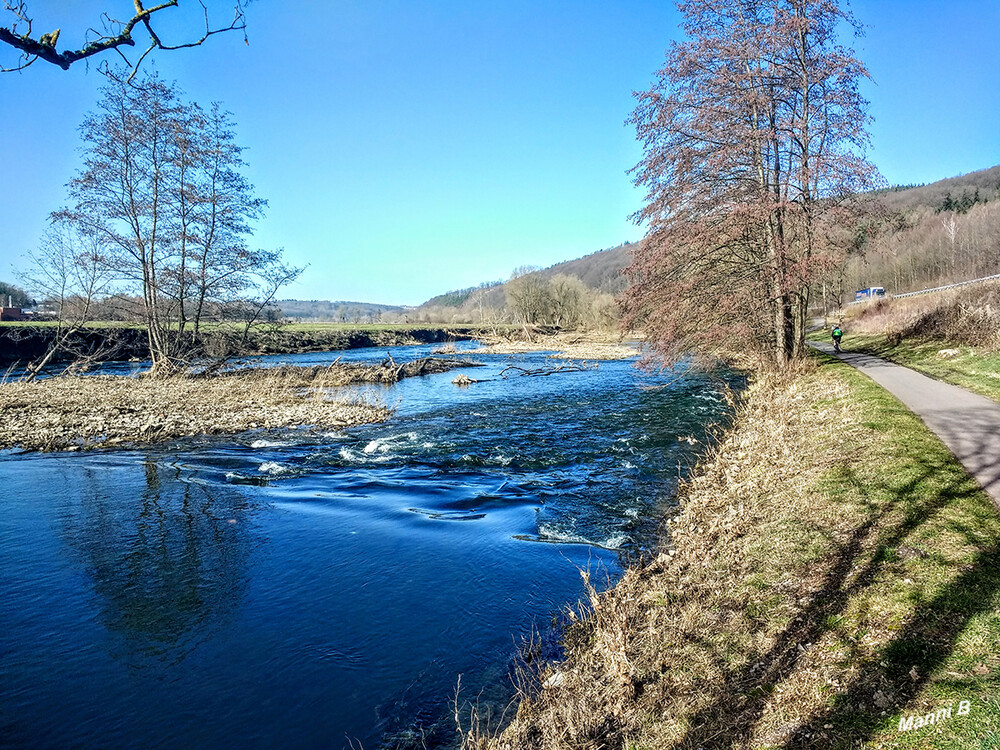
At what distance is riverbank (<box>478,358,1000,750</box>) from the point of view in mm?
3664

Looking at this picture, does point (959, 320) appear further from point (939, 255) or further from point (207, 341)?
point (939, 255)

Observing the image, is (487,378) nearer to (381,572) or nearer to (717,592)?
(381,572)

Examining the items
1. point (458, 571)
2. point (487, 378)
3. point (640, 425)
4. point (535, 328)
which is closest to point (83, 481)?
point (458, 571)

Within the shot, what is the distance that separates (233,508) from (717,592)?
8362 millimetres

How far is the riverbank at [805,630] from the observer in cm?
366

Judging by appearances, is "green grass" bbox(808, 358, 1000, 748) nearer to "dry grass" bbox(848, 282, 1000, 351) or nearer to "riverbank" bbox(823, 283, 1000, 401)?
"riverbank" bbox(823, 283, 1000, 401)

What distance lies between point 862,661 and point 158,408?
783 inches

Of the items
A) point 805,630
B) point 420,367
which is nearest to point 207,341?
point 420,367

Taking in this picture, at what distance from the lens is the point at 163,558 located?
800cm

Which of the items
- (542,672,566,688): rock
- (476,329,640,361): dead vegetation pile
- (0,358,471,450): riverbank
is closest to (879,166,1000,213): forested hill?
(476,329,640,361): dead vegetation pile

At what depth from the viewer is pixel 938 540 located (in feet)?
18.2

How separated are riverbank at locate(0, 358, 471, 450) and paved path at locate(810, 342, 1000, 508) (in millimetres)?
14448

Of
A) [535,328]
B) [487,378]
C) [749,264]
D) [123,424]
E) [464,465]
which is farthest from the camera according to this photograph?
[535,328]

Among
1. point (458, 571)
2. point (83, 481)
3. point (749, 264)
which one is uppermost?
point (749, 264)
